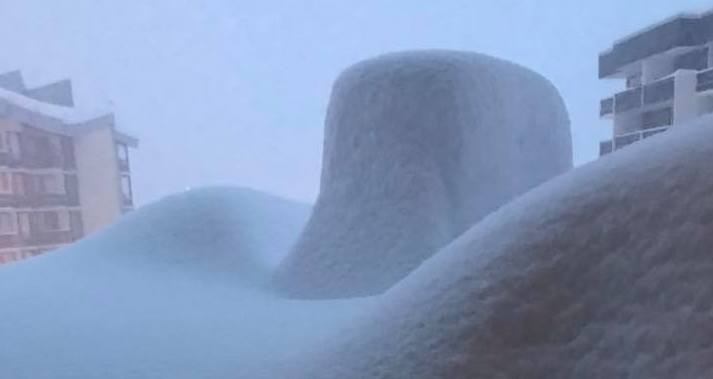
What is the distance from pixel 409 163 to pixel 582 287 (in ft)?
2.11

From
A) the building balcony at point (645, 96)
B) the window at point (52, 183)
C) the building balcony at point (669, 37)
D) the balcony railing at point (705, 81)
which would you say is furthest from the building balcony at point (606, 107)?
the window at point (52, 183)

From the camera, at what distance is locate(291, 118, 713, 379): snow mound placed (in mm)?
393

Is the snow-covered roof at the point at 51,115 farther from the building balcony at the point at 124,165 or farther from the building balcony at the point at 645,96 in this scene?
the building balcony at the point at 645,96

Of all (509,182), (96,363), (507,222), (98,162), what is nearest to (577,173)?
(507,222)

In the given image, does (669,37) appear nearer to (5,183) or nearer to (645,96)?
(645,96)

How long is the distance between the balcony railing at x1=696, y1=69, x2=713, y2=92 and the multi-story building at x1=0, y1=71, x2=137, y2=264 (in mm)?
1929

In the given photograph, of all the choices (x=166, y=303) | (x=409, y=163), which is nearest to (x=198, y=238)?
(x=166, y=303)

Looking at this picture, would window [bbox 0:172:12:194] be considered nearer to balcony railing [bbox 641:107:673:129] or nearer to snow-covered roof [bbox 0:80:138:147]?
snow-covered roof [bbox 0:80:138:147]

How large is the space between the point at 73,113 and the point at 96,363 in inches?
83.7

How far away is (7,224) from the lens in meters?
2.35

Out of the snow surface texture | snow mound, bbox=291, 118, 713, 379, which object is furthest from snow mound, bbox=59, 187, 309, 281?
snow mound, bbox=291, 118, 713, 379

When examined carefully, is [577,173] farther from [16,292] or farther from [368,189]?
[16,292]

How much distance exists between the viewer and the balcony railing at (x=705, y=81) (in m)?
1.78

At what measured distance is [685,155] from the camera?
417mm
